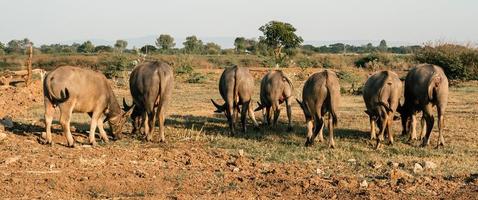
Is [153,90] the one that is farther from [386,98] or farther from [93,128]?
[386,98]

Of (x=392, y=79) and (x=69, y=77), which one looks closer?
(x=69, y=77)

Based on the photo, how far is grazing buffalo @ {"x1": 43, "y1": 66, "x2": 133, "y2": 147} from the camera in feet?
37.7

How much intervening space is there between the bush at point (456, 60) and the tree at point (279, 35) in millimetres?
16480

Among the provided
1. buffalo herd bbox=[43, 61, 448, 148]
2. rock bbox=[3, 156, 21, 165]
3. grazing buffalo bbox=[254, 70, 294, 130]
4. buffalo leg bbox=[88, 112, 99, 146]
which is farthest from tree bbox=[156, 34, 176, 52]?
rock bbox=[3, 156, 21, 165]

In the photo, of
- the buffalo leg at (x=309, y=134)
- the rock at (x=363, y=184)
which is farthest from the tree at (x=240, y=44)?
the rock at (x=363, y=184)

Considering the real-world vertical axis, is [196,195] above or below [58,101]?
below

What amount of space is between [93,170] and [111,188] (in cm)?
115

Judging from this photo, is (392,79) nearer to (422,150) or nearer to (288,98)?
(422,150)

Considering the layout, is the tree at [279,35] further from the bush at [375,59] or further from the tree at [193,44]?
the tree at [193,44]

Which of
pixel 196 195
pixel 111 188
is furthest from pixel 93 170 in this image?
pixel 196 195

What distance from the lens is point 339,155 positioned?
38.4 feet

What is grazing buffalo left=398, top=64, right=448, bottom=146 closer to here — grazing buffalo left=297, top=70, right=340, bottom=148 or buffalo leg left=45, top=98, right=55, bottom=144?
grazing buffalo left=297, top=70, right=340, bottom=148

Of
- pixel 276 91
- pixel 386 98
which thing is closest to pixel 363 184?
pixel 386 98

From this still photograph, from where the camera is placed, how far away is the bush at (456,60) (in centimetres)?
3334
